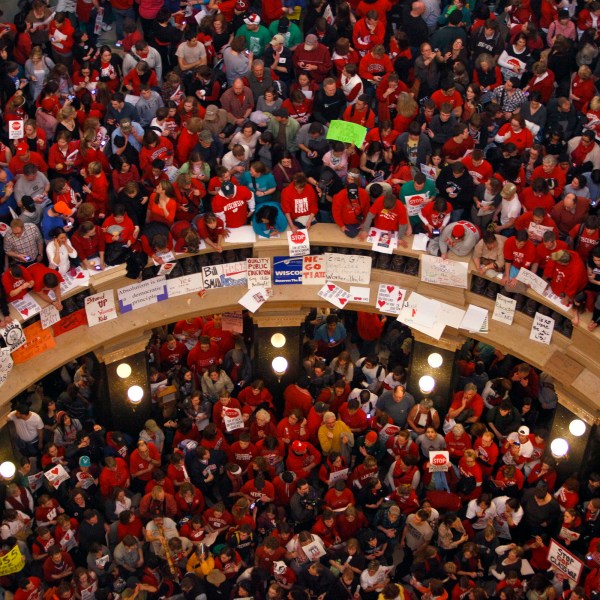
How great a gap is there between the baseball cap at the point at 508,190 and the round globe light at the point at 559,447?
4.25 metres

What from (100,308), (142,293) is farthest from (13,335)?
(142,293)

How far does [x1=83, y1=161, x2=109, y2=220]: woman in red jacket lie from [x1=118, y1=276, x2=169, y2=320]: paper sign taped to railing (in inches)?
53.2

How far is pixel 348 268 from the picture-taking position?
889 inches

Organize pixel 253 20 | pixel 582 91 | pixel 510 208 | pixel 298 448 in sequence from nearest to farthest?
pixel 510 208 < pixel 298 448 < pixel 582 91 < pixel 253 20

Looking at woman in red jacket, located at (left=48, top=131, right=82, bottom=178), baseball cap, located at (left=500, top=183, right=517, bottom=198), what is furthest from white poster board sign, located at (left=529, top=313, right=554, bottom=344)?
woman in red jacket, located at (left=48, top=131, right=82, bottom=178)

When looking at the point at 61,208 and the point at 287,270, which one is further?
the point at 287,270

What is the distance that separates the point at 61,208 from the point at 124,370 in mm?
3498

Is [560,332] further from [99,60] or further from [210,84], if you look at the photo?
[99,60]

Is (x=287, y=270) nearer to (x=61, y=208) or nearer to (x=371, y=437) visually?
(x=371, y=437)

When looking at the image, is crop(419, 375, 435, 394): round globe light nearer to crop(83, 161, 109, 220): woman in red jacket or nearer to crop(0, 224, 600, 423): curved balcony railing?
crop(0, 224, 600, 423): curved balcony railing

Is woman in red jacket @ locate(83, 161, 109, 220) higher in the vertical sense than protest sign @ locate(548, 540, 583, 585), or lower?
higher

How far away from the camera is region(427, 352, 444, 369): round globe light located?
76.3ft

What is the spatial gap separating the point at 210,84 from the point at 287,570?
28.9 ft

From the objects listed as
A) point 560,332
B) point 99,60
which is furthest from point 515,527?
point 99,60
